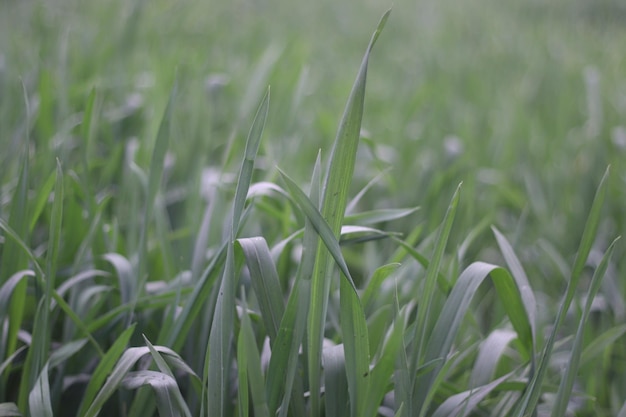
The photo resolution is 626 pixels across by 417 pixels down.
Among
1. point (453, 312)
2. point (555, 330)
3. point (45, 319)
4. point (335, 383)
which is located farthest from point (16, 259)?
point (555, 330)

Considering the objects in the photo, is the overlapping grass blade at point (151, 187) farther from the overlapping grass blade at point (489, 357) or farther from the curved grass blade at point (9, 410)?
the overlapping grass blade at point (489, 357)

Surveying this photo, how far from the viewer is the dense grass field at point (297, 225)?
0.69 metres

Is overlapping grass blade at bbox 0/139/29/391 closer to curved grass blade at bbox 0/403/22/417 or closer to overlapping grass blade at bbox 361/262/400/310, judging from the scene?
curved grass blade at bbox 0/403/22/417

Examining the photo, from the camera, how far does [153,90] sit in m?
1.68

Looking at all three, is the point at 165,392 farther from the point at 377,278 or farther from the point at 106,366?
the point at 377,278

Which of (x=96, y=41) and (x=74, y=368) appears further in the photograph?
(x=96, y=41)

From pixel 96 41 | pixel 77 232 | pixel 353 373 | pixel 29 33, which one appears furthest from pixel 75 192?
pixel 29 33

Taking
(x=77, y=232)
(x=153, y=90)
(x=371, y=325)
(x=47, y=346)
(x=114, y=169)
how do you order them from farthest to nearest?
(x=153, y=90)
(x=114, y=169)
(x=77, y=232)
(x=371, y=325)
(x=47, y=346)

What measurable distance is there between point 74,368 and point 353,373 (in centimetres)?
43

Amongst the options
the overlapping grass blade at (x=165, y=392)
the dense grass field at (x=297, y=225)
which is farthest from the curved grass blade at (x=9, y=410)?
the overlapping grass blade at (x=165, y=392)

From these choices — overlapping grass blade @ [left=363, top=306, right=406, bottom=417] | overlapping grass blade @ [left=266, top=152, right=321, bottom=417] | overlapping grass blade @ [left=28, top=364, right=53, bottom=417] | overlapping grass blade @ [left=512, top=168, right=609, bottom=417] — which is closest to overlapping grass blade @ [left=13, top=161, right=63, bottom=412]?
overlapping grass blade @ [left=28, top=364, right=53, bottom=417]

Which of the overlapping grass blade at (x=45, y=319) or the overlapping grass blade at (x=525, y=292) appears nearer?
the overlapping grass blade at (x=45, y=319)

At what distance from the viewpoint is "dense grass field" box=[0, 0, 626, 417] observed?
691mm

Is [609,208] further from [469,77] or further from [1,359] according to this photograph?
[1,359]
